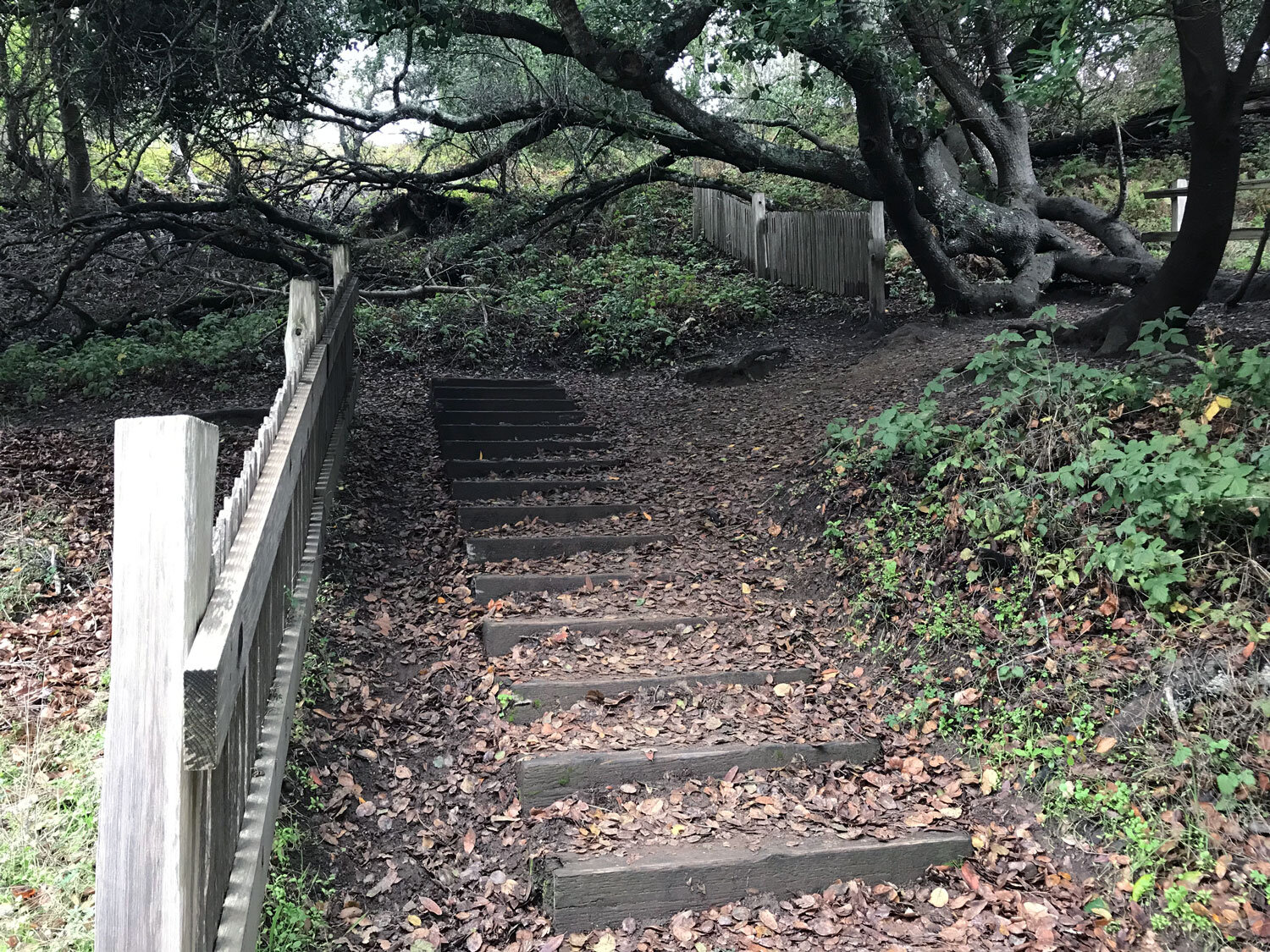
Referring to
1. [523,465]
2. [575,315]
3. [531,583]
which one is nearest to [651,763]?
[531,583]

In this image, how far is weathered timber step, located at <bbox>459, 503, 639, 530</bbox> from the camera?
6145 millimetres

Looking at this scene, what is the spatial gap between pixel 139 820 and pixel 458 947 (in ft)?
5.60

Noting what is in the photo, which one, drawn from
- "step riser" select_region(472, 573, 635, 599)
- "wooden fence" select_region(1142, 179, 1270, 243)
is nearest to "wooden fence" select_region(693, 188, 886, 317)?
"wooden fence" select_region(1142, 179, 1270, 243)

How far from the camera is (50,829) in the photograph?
301cm

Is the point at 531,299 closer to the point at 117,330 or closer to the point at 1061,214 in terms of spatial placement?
the point at 117,330

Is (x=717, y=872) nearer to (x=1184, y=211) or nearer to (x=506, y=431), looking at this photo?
(x=506, y=431)

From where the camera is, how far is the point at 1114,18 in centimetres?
595

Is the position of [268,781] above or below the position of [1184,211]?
below

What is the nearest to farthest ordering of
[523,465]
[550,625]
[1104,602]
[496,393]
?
[1104,602] < [550,625] < [523,465] < [496,393]

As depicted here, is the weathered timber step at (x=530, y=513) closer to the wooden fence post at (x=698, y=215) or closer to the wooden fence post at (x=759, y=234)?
the wooden fence post at (x=759, y=234)

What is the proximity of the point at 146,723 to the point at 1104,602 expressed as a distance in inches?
154

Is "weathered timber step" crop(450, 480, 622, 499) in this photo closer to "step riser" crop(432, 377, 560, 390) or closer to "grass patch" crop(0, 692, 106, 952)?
"step riser" crop(432, 377, 560, 390)

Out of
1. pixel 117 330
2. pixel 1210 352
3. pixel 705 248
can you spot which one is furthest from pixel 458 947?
pixel 705 248

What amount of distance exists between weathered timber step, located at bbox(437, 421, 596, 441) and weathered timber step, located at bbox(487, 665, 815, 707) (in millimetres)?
3865
